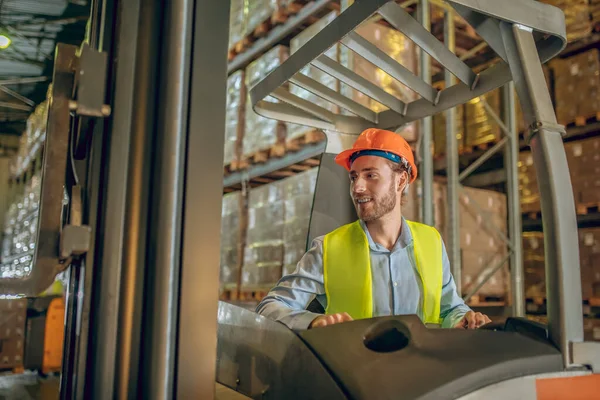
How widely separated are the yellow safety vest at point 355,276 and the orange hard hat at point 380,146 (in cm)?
29

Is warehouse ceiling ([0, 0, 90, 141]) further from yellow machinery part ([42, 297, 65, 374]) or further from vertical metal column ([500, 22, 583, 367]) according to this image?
vertical metal column ([500, 22, 583, 367])

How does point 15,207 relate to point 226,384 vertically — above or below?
above

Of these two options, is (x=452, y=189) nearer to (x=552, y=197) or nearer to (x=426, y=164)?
(x=426, y=164)

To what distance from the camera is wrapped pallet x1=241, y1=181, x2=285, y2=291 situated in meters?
4.73

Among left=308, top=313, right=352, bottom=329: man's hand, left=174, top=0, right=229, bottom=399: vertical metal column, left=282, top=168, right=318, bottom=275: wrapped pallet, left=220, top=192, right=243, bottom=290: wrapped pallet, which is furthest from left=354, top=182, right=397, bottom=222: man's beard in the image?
left=220, top=192, right=243, bottom=290: wrapped pallet

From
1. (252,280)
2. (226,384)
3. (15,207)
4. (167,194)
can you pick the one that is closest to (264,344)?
(226,384)

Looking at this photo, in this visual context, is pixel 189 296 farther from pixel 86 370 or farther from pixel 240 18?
pixel 240 18

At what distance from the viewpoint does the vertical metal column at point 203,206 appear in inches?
45.2

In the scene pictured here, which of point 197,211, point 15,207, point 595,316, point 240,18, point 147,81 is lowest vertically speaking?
point 595,316

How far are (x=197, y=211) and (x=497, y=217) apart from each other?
4807mm

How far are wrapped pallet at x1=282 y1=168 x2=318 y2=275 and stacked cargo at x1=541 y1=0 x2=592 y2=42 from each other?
2.99 meters

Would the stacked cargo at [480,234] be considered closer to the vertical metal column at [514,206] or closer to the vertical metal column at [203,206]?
the vertical metal column at [514,206]

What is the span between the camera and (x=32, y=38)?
993 cm

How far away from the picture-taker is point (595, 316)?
5.04 m
